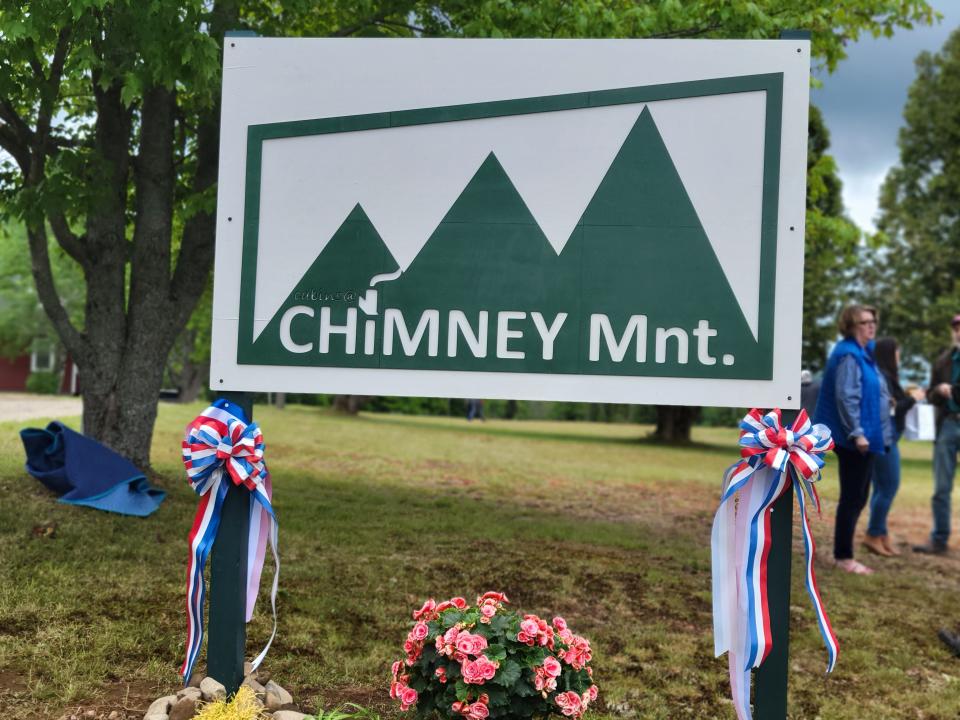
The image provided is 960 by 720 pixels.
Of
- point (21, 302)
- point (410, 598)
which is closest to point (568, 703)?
point (410, 598)

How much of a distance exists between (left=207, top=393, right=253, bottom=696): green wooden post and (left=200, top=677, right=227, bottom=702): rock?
41mm

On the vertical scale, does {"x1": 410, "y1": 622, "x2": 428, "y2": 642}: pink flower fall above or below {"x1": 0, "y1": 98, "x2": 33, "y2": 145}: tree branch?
below

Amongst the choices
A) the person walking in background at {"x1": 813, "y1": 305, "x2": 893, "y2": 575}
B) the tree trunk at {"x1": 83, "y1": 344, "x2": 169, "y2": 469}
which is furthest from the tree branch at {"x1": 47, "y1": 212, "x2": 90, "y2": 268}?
the person walking in background at {"x1": 813, "y1": 305, "x2": 893, "y2": 575}

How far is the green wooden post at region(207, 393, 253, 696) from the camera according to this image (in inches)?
130

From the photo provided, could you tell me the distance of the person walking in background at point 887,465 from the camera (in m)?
7.54

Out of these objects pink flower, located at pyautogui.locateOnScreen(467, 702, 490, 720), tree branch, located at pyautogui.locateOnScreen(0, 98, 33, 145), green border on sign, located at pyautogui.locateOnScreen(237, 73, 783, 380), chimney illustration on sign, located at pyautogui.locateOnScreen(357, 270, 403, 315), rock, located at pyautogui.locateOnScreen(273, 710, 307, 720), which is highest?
tree branch, located at pyautogui.locateOnScreen(0, 98, 33, 145)

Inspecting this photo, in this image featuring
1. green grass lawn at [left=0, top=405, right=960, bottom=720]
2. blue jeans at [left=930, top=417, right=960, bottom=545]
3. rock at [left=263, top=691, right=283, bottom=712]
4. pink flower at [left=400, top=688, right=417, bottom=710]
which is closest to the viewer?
pink flower at [left=400, top=688, right=417, bottom=710]

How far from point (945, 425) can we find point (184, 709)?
731 cm

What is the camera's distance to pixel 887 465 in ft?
24.6

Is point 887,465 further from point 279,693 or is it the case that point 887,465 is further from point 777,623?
point 279,693

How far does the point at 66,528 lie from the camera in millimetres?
5820

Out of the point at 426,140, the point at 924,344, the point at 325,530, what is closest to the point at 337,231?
the point at 426,140

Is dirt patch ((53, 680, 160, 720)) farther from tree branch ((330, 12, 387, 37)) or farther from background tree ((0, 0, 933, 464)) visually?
tree branch ((330, 12, 387, 37))

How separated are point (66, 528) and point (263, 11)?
15.3 feet
